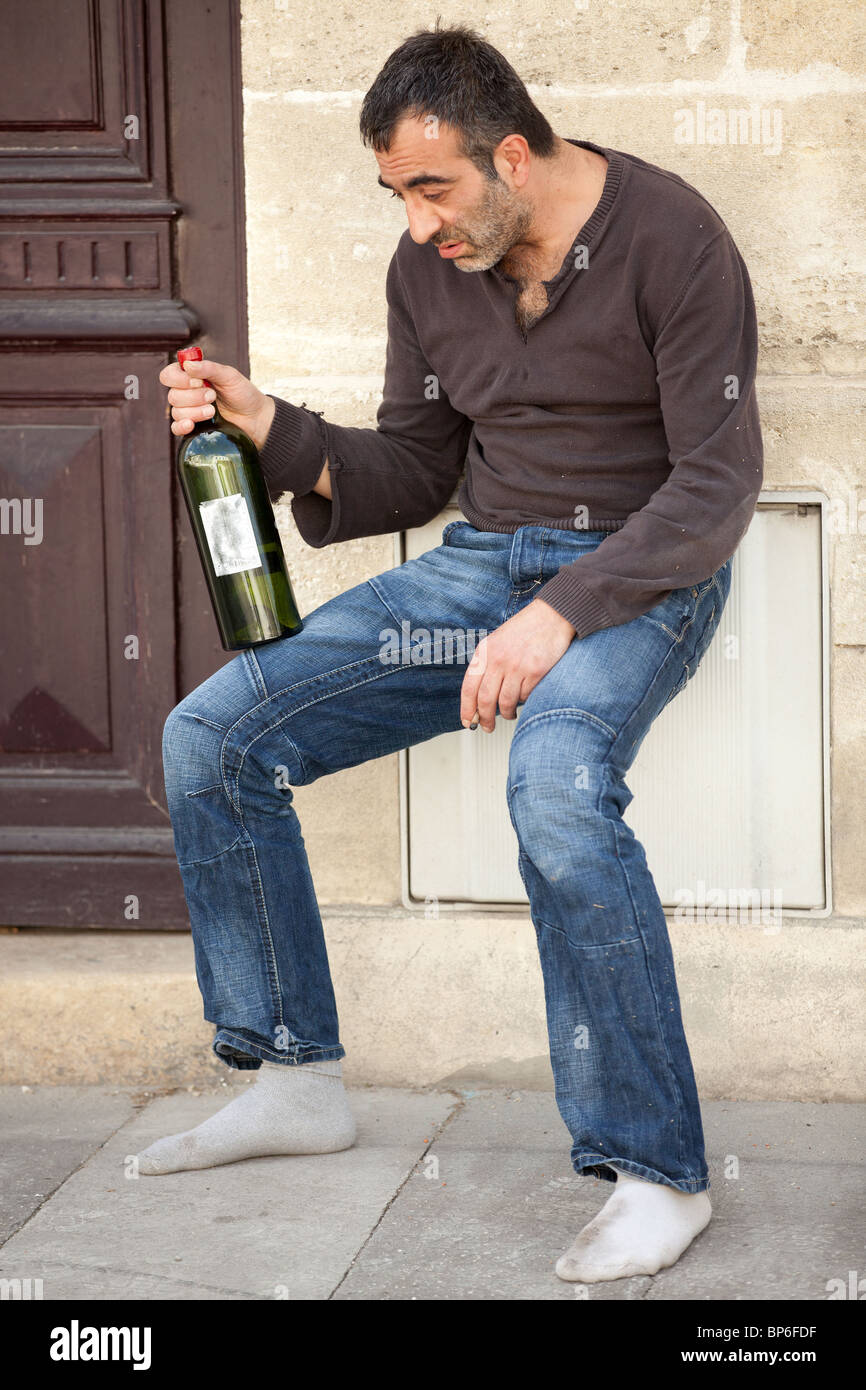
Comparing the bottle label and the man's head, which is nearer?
the man's head

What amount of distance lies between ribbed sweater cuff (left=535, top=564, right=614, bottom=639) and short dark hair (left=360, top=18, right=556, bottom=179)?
719 millimetres

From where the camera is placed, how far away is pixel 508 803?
96.8 inches

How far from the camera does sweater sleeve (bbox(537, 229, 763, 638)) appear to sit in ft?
8.38

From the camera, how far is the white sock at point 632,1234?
7.77 ft

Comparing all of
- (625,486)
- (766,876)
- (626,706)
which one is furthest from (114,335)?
(766,876)

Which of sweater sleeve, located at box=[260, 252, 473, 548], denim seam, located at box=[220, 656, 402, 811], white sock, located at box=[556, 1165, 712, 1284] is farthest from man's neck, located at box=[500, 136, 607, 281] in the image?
white sock, located at box=[556, 1165, 712, 1284]

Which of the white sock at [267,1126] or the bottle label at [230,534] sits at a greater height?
the bottle label at [230,534]

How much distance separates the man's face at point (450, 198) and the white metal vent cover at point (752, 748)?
61 cm

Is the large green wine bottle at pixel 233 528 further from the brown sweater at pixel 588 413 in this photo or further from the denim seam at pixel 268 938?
the denim seam at pixel 268 938

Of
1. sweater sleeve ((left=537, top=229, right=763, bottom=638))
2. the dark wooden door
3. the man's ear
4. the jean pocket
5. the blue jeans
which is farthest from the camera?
A: the dark wooden door

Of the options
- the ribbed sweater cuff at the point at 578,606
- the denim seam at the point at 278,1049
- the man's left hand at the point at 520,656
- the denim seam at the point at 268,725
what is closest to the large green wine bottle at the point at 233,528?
the denim seam at the point at 268,725

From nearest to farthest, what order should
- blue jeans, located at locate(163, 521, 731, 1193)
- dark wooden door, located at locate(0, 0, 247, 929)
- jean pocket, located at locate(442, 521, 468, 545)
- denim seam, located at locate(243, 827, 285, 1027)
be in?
blue jeans, located at locate(163, 521, 731, 1193) → denim seam, located at locate(243, 827, 285, 1027) → jean pocket, located at locate(442, 521, 468, 545) → dark wooden door, located at locate(0, 0, 247, 929)

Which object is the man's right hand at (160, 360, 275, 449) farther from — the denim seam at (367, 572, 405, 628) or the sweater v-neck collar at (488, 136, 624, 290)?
the sweater v-neck collar at (488, 136, 624, 290)
